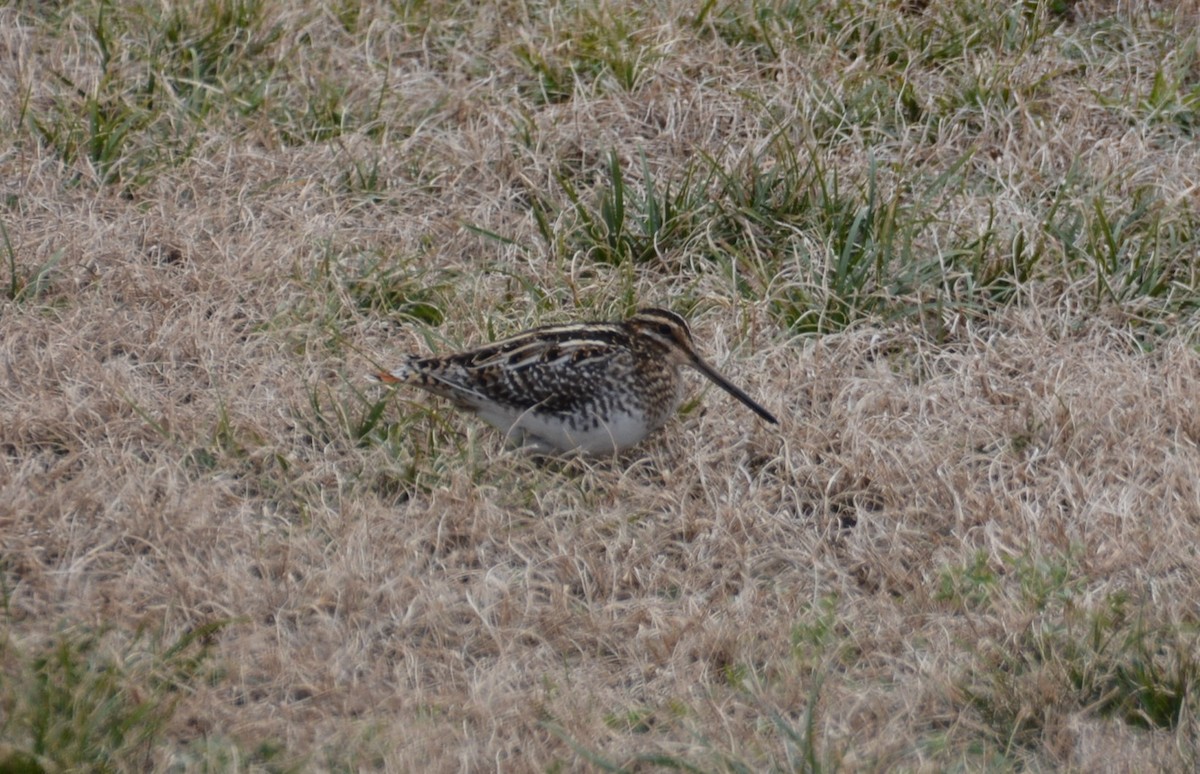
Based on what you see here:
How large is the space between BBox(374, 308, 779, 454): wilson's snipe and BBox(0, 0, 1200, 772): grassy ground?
10 cm

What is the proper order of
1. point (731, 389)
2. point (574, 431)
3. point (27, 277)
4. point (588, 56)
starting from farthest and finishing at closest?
point (588, 56)
point (27, 277)
point (731, 389)
point (574, 431)

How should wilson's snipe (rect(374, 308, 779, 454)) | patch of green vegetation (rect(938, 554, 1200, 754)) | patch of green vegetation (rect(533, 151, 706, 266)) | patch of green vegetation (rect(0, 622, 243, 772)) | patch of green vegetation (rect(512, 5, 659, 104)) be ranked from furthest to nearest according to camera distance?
1. patch of green vegetation (rect(512, 5, 659, 104))
2. patch of green vegetation (rect(533, 151, 706, 266))
3. wilson's snipe (rect(374, 308, 779, 454))
4. patch of green vegetation (rect(938, 554, 1200, 754))
5. patch of green vegetation (rect(0, 622, 243, 772))

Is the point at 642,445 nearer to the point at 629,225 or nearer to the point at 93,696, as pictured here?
the point at 629,225

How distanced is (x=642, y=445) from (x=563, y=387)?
0.34 meters

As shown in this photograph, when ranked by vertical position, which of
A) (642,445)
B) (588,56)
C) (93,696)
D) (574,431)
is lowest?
(642,445)

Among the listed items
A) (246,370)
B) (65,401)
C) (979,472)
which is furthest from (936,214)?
(65,401)

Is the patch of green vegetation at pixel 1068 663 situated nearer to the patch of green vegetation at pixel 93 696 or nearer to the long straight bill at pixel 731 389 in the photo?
the long straight bill at pixel 731 389

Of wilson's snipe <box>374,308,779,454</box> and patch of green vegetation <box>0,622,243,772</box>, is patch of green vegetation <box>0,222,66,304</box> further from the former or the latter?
patch of green vegetation <box>0,622,243,772</box>

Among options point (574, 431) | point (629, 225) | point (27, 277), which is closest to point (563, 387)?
point (574, 431)

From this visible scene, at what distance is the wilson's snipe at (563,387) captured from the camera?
179 inches

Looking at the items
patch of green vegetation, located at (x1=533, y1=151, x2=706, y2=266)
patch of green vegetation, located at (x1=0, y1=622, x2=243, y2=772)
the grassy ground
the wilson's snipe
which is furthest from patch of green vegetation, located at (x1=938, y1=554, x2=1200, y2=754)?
patch of green vegetation, located at (x1=533, y1=151, x2=706, y2=266)

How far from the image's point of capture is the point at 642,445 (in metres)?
4.75

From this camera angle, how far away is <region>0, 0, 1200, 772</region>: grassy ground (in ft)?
11.7

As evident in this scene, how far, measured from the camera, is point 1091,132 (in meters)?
5.90
